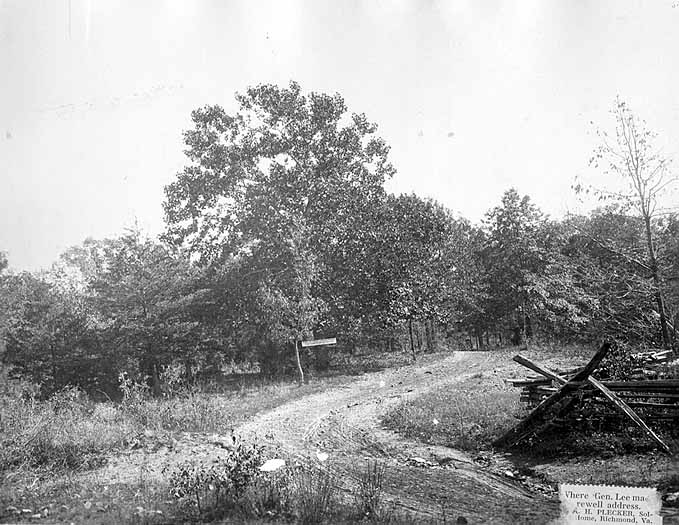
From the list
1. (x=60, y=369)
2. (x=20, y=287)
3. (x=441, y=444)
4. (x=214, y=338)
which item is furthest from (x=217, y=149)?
(x=441, y=444)

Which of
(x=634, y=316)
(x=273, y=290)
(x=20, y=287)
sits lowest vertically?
(x=634, y=316)

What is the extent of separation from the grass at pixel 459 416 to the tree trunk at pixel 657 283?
12.0 ft

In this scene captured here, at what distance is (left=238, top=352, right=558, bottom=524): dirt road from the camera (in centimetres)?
696

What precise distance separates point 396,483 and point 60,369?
69.8ft

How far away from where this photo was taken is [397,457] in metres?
9.62

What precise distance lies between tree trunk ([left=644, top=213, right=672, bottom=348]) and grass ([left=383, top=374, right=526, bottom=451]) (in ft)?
12.0

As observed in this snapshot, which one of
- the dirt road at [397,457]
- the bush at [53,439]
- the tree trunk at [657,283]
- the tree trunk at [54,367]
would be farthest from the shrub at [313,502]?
the tree trunk at [54,367]

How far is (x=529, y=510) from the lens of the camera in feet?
22.4

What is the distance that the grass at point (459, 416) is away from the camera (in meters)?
10.4

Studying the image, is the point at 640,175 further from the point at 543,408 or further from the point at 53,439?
the point at 53,439

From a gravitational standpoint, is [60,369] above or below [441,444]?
above

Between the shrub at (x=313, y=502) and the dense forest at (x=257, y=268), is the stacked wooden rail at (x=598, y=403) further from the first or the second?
the dense forest at (x=257, y=268)

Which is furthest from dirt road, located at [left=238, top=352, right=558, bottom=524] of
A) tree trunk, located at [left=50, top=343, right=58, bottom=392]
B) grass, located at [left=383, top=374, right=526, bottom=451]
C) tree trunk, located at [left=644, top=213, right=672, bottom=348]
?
tree trunk, located at [left=50, top=343, right=58, bottom=392]

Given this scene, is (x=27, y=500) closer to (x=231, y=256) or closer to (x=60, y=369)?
(x=231, y=256)
